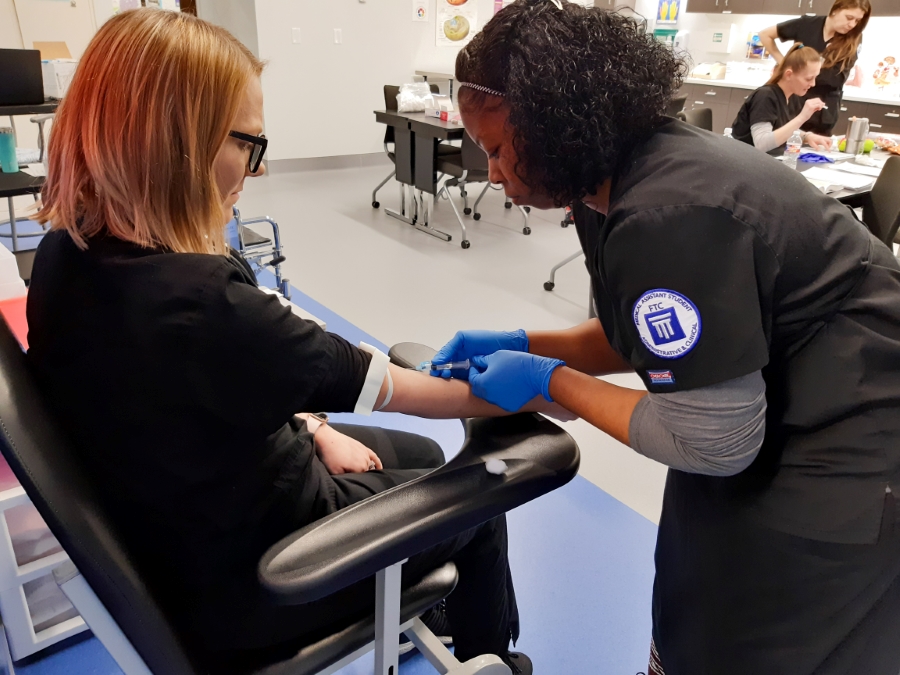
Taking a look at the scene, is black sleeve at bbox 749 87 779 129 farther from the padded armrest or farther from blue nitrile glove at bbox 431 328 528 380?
the padded armrest

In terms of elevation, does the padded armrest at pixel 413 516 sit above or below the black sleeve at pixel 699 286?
below

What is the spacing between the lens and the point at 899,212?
242 cm

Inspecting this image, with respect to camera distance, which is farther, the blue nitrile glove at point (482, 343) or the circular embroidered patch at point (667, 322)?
the blue nitrile glove at point (482, 343)

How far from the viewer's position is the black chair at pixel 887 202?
2457mm

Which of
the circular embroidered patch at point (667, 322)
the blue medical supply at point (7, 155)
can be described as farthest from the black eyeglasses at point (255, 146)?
the blue medical supply at point (7, 155)

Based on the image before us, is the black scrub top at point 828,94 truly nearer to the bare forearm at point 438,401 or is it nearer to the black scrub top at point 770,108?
the black scrub top at point 770,108

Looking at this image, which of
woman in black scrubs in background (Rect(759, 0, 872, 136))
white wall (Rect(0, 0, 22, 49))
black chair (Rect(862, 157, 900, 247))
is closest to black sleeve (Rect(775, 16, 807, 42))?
woman in black scrubs in background (Rect(759, 0, 872, 136))

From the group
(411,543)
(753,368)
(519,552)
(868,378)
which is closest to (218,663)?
(411,543)

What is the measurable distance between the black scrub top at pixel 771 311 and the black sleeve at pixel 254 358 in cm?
37

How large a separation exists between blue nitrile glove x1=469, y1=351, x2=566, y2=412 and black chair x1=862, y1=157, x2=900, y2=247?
2.09m

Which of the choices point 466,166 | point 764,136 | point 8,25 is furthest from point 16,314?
point 8,25

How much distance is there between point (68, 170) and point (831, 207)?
93 centimetres

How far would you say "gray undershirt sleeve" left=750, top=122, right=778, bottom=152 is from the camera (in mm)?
3229

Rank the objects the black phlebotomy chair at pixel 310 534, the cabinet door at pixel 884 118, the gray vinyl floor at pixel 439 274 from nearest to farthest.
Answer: the black phlebotomy chair at pixel 310 534 < the gray vinyl floor at pixel 439 274 < the cabinet door at pixel 884 118
